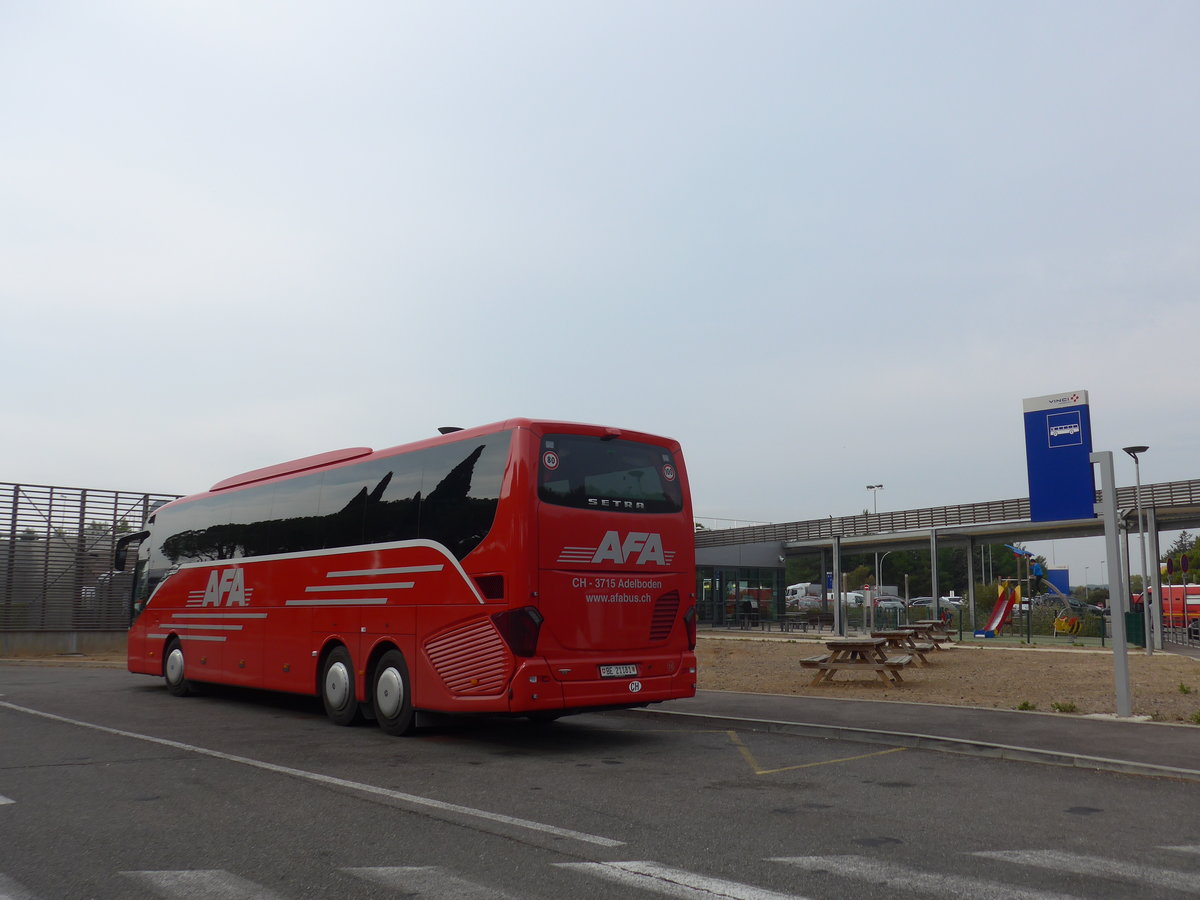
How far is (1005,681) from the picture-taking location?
1719cm

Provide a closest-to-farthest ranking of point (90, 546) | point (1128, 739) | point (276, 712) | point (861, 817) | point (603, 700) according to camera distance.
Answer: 1. point (861, 817)
2. point (1128, 739)
3. point (603, 700)
4. point (276, 712)
5. point (90, 546)

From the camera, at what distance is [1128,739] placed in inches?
384

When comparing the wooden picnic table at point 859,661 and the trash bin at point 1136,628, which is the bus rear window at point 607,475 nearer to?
the wooden picnic table at point 859,661

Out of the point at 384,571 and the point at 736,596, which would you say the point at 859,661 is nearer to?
the point at 384,571

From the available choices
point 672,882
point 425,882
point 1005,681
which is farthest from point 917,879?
point 1005,681

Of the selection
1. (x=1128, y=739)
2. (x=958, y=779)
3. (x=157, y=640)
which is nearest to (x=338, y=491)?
(x=157, y=640)

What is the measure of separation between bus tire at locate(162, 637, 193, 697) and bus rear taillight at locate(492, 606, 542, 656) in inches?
358

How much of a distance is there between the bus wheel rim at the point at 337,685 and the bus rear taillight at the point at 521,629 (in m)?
3.34

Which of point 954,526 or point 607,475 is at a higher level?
point 954,526

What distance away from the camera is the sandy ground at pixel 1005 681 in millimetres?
13469

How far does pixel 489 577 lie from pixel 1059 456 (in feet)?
24.4

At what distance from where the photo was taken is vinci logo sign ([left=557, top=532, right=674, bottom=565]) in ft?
34.2

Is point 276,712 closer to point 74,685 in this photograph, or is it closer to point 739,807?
point 74,685

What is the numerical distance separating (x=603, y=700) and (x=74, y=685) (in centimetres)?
1304
